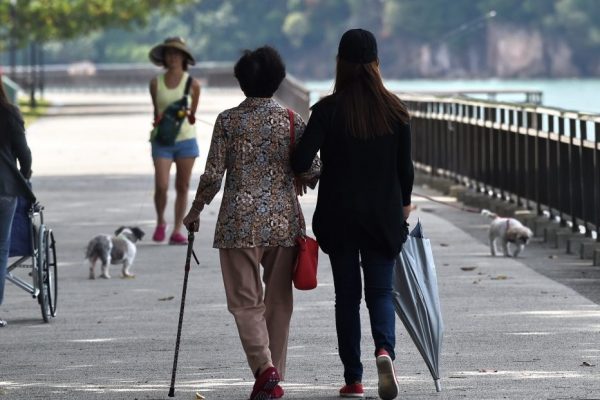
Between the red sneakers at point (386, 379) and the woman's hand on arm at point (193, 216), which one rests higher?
the woman's hand on arm at point (193, 216)

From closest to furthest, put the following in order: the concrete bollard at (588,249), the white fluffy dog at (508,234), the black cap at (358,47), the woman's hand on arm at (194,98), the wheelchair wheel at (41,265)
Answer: the black cap at (358,47) → the wheelchair wheel at (41,265) → the concrete bollard at (588,249) → the white fluffy dog at (508,234) → the woman's hand on arm at (194,98)

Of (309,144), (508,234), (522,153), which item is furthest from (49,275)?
(522,153)

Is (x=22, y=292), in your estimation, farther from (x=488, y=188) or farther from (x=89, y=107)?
(x=89, y=107)

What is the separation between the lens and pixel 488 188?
20641 mm

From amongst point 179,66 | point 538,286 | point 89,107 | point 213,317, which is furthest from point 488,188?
point 89,107

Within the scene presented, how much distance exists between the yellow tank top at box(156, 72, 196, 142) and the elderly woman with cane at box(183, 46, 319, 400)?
7.77 meters

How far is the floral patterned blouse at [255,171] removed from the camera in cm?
799

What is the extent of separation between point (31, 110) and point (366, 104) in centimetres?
4963

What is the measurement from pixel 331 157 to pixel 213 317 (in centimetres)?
365

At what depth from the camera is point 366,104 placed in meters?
7.80

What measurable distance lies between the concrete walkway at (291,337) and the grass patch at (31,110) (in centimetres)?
3285

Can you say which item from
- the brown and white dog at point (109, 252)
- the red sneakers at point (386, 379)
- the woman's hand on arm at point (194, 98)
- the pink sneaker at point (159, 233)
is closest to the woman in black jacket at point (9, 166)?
the brown and white dog at point (109, 252)

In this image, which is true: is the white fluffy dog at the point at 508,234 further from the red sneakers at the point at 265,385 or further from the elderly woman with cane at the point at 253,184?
the red sneakers at the point at 265,385

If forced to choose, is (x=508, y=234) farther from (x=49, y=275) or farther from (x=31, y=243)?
(x=31, y=243)
